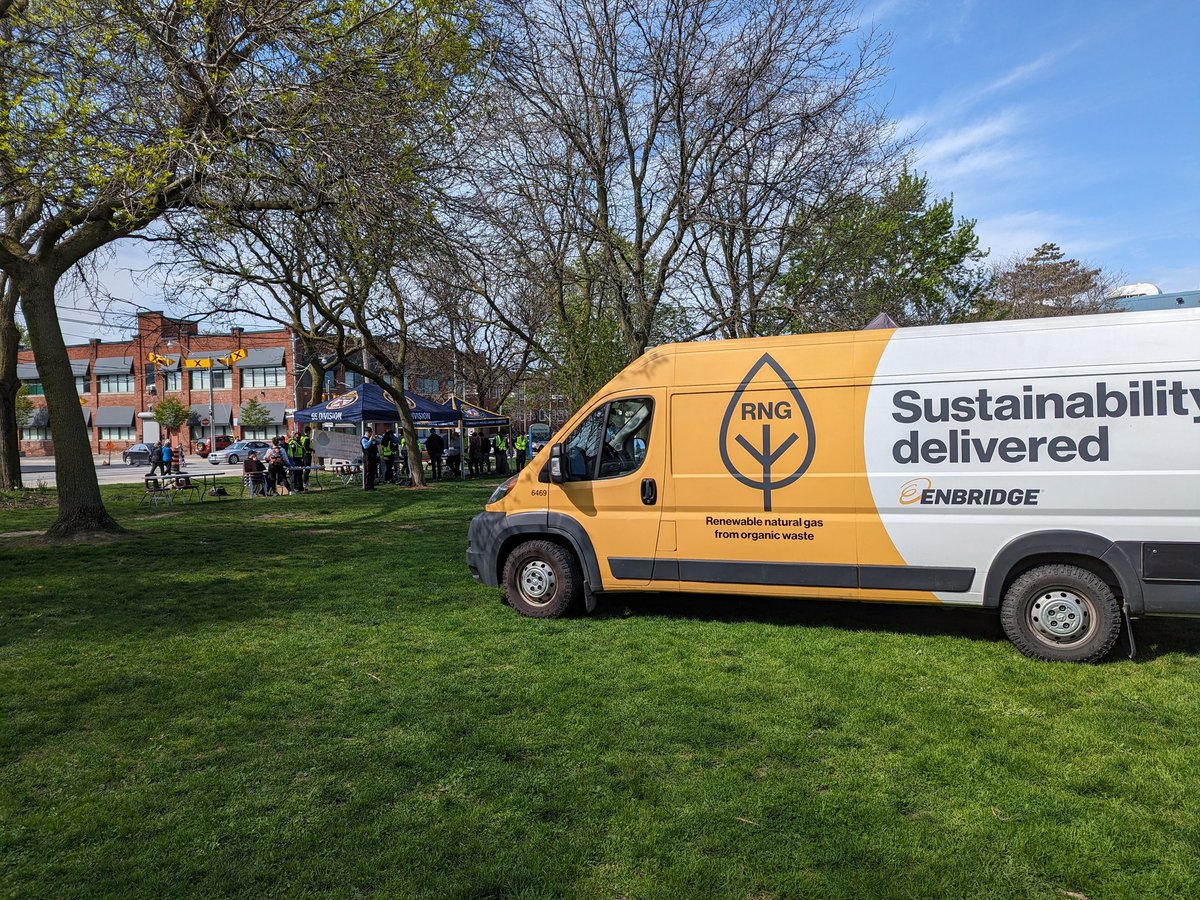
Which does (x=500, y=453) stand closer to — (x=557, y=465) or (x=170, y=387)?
(x=557, y=465)

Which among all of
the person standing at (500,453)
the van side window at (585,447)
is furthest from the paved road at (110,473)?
the van side window at (585,447)

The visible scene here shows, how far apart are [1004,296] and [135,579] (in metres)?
40.3

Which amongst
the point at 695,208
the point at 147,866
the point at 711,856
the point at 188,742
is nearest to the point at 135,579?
the point at 188,742

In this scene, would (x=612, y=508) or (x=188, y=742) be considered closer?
(x=188, y=742)

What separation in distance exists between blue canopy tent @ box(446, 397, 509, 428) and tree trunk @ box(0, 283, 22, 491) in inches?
525

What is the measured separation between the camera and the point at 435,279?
9.55 meters

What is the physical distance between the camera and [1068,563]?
5863 millimetres

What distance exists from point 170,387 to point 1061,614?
76.1 meters

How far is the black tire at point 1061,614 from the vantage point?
574 cm

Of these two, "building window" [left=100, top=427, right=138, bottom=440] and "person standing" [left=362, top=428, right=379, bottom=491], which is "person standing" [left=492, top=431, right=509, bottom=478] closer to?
"person standing" [left=362, top=428, right=379, bottom=491]

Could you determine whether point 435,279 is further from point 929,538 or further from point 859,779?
point 859,779

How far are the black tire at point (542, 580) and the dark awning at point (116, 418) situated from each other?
7500 centimetres

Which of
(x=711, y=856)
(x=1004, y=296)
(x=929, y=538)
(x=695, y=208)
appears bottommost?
(x=711, y=856)

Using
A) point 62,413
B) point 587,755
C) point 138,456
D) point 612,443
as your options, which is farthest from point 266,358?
point 587,755
